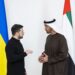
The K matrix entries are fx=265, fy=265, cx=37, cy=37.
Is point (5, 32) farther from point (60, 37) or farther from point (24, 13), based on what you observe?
point (60, 37)

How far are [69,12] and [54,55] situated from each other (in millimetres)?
963

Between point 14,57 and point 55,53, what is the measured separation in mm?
554

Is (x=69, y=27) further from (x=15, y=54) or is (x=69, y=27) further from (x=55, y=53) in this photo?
(x=15, y=54)

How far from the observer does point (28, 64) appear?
4.55 meters

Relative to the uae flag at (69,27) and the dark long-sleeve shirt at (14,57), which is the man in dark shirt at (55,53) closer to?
the dark long-sleeve shirt at (14,57)

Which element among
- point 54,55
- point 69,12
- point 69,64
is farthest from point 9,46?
point 69,12

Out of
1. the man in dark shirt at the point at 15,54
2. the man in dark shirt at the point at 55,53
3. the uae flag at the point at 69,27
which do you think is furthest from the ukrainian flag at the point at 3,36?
the uae flag at the point at 69,27

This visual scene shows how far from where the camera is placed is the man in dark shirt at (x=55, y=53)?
349 centimetres

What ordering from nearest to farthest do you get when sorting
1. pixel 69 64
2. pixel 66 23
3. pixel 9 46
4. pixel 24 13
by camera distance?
1. pixel 9 46
2. pixel 69 64
3. pixel 66 23
4. pixel 24 13

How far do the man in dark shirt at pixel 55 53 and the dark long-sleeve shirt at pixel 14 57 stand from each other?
30 centimetres

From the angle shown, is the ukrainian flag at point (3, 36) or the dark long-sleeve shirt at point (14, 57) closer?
the dark long-sleeve shirt at point (14, 57)

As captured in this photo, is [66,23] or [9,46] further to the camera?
[66,23]

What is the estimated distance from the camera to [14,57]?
3451 millimetres

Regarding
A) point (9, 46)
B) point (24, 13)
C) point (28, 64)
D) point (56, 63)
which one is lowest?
point (28, 64)
